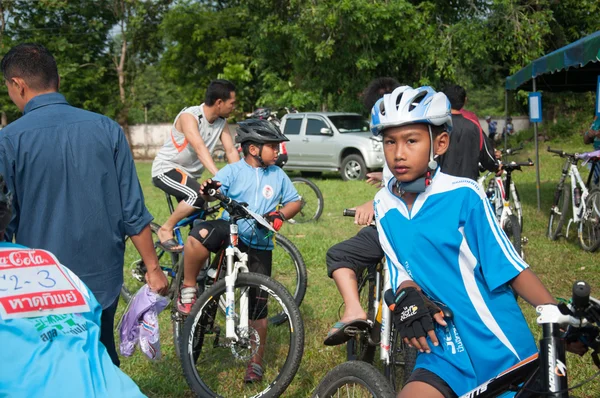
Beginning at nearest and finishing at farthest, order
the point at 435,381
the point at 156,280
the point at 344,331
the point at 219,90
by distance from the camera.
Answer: the point at 435,381, the point at 344,331, the point at 156,280, the point at 219,90

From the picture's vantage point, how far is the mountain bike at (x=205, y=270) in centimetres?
516

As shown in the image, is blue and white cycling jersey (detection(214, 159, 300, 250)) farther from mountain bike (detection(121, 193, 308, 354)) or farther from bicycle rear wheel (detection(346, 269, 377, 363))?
bicycle rear wheel (detection(346, 269, 377, 363))

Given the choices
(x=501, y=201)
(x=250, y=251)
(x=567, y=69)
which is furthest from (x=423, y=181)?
(x=567, y=69)

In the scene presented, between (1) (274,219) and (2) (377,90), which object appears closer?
(1) (274,219)

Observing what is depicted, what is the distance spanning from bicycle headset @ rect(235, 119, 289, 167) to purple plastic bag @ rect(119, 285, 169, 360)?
129cm

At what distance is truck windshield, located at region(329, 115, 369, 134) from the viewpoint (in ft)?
63.3

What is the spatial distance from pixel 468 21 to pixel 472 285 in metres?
20.0

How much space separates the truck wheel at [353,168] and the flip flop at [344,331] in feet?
49.0

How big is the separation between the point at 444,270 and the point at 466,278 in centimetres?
9

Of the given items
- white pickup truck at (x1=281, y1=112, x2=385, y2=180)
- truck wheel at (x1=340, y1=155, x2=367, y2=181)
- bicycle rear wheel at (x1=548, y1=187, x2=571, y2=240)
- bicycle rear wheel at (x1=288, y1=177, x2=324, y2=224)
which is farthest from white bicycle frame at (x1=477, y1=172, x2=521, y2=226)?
truck wheel at (x1=340, y1=155, x2=367, y2=181)

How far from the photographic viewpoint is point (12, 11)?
36.2 metres

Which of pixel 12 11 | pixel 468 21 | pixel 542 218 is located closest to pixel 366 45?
pixel 468 21

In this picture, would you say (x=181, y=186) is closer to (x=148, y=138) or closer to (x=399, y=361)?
(x=399, y=361)

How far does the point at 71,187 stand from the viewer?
11.2 feet
